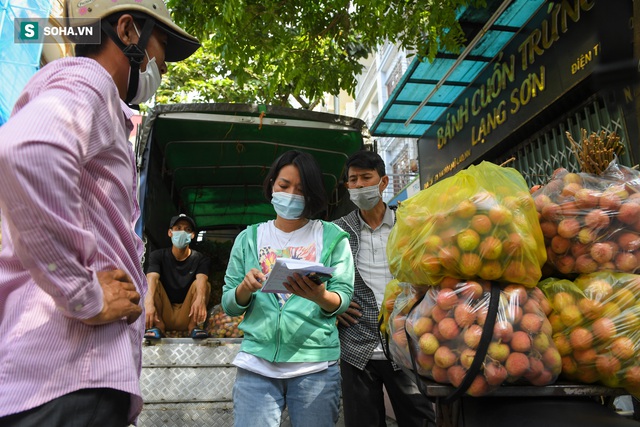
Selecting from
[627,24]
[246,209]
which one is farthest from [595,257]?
[246,209]

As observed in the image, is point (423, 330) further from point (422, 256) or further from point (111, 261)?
point (111, 261)

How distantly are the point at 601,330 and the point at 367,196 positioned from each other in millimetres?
1841

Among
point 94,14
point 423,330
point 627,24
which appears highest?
point 627,24

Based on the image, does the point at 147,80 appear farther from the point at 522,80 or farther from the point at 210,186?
the point at 522,80

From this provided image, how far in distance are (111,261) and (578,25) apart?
5.42 metres

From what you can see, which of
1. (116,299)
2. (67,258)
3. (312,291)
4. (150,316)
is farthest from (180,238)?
(67,258)

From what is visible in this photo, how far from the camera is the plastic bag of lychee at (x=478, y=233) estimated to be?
1.44 metres

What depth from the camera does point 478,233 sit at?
148cm

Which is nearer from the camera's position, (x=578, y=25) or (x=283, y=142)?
(x=578, y=25)

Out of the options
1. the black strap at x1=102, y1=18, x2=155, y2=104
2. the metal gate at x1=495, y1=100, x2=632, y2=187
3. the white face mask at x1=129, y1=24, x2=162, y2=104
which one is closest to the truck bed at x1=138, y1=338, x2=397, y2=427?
the white face mask at x1=129, y1=24, x2=162, y2=104

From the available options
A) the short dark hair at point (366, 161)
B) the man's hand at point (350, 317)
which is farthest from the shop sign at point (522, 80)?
the man's hand at point (350, 317)

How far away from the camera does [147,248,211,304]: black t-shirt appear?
5047 millimetres

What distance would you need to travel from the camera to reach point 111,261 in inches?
46.8

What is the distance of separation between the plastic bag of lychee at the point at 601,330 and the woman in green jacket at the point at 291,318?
3.00 ft
